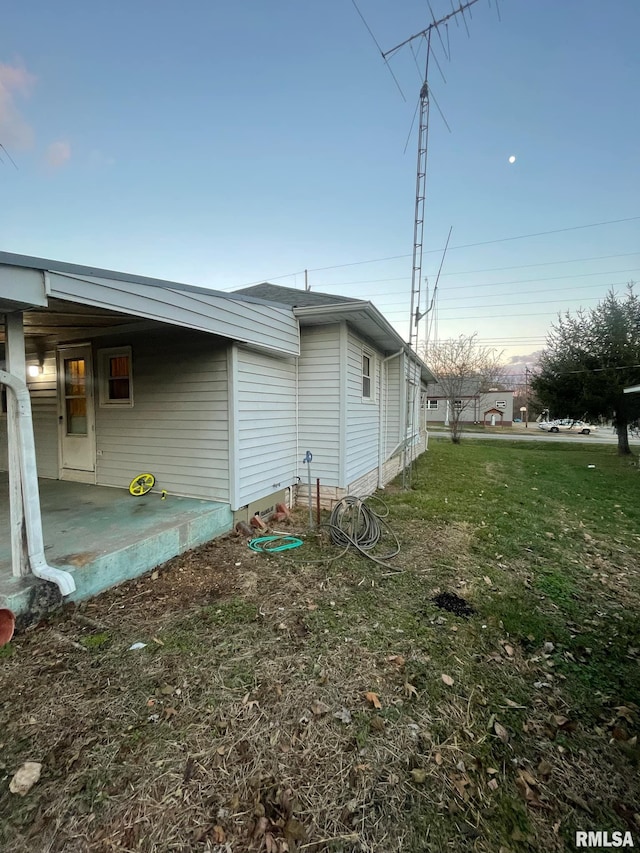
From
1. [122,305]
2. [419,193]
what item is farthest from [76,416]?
[419,193]

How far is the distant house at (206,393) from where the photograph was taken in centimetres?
446

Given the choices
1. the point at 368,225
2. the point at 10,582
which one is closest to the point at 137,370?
the point at 10,582

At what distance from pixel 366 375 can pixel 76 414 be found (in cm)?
525

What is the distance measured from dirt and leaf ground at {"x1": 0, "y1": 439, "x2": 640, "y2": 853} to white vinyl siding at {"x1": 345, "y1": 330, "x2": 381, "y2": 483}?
266cm

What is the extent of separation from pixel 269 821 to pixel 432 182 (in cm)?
877

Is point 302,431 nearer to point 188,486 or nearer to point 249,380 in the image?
point 249,380

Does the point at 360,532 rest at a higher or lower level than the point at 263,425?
lower

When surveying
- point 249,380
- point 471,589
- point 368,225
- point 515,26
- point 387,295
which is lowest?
point 471,589

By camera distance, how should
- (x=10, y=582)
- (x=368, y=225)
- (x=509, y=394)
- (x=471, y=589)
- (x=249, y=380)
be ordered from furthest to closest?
(x=509, y=394)
(x=368, y=225)
(x=249, y=380)
(x=471, y=589)
(x=10, y=582)

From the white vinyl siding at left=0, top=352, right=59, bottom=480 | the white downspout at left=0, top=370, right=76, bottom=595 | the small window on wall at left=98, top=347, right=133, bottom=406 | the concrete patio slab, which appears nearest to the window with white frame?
the concrete patio slab

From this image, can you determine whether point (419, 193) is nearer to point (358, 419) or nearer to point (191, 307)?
point (358, 419)

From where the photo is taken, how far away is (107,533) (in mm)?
3715

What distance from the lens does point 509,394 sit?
4081 centimetres

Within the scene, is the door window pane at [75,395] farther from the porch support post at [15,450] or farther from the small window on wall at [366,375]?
the small window on wall at [366,375]
